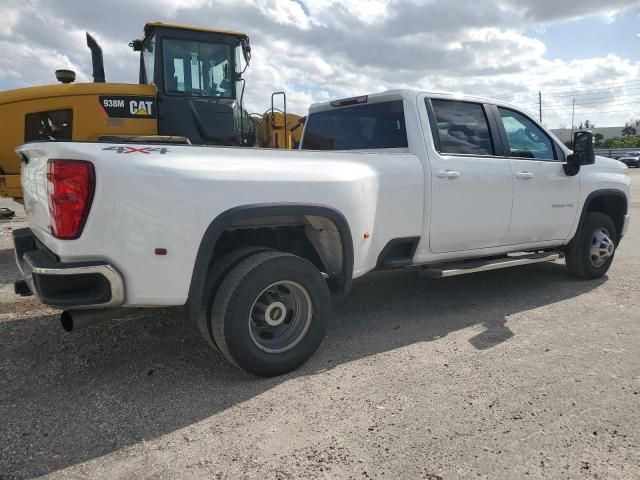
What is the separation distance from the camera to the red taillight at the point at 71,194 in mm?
2686

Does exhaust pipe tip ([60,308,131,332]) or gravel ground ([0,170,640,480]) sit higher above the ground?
exhaust pipe tip ([60,308,131,332])

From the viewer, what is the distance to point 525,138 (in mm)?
5309

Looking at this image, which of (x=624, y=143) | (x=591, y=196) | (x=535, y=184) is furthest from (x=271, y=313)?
(x=624, y=143)

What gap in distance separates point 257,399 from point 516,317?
271 cm

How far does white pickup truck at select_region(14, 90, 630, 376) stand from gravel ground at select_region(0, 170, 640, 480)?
17.5 inches

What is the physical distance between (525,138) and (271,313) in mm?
3470

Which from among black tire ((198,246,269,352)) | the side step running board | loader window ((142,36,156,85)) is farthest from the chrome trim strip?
loader window ((142,36,156,85))

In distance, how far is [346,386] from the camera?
3311mm

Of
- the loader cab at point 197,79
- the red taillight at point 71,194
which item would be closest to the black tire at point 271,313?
the red taillight at point 71,194

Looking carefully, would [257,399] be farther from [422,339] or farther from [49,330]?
[49,330]

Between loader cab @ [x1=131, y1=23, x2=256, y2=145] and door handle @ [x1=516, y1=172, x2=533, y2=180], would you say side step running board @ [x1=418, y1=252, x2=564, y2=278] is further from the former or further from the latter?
loader cab @ [x1=131, y1=23, x2=256, y2=145]

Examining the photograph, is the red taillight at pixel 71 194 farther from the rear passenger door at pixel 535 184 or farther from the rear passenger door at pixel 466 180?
the rear passenger door at pixel 535 184

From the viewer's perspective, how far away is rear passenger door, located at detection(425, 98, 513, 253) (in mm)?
4387

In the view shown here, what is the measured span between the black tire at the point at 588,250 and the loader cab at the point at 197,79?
5018 millimetres
